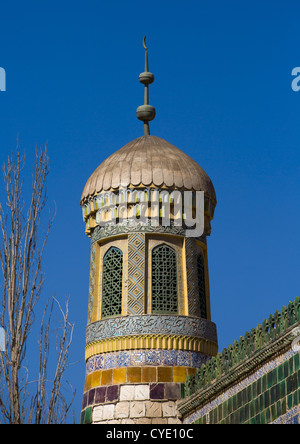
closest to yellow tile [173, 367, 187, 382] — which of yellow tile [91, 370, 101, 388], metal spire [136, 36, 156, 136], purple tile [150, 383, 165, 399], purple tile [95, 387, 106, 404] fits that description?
purple tile [150, 383, 165, 399]

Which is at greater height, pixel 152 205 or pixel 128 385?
pixel 152 205

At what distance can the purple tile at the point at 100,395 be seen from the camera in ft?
48.5

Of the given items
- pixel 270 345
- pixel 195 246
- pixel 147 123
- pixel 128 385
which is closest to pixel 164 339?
pixel 128 385

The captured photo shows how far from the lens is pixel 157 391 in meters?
14.5

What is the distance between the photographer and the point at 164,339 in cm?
1485

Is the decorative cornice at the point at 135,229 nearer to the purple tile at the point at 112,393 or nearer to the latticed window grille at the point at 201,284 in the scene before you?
the latticed window grille at the point at 201,284

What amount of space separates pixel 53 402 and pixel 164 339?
370 cm

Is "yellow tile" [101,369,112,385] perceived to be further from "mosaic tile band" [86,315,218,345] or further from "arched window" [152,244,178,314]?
"arched window" [152,244,178,314]

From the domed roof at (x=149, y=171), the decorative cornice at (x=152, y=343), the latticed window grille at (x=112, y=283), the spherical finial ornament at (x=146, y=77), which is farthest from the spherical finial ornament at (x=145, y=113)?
the decorative cornice at (x=152, y=343)

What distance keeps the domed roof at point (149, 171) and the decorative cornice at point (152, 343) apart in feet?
8.82

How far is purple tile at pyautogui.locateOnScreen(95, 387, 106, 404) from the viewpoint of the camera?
1479cm

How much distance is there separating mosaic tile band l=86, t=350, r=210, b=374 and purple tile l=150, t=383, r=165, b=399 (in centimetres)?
37

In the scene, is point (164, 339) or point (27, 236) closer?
point (27, 236)

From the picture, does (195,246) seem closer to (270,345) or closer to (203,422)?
(203,422)
